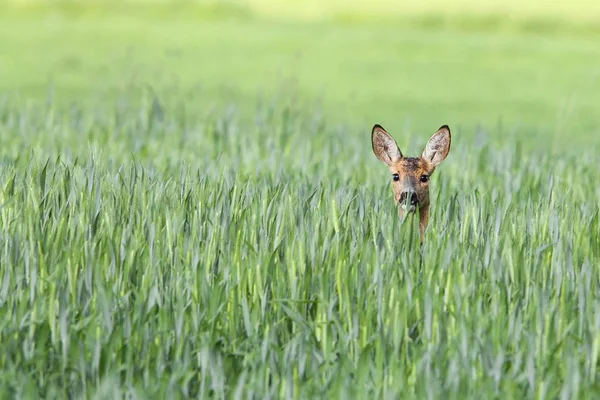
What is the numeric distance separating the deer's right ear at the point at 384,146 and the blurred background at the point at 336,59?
3.33m

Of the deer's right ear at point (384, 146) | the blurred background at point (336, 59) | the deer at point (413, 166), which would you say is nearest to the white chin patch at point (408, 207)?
the deer at point (413, 166)

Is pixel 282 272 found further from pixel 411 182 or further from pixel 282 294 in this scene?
pixel 411 182

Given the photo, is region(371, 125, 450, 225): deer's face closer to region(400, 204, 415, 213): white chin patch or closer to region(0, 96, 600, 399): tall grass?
region(400, 204, 415, 213): white chin patch

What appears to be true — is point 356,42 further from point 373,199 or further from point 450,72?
point 373,199

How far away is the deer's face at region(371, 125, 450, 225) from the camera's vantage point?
485 centimetres

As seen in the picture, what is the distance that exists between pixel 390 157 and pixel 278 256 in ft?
3.57

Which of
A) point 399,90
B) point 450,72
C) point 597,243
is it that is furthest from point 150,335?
point 450,72

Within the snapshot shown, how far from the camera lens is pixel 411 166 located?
16.1ft

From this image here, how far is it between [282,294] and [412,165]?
1178mm

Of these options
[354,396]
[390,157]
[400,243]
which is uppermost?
[390,157]

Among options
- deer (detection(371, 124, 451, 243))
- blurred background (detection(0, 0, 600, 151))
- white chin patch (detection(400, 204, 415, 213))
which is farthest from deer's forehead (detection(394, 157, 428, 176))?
blurred background (detection(0, 0, 600, 151))

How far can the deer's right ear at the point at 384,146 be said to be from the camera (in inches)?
197

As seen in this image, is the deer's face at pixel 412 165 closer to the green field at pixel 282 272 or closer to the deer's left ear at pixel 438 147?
the deer's left ear at pixel 438 147

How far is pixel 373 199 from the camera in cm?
555
